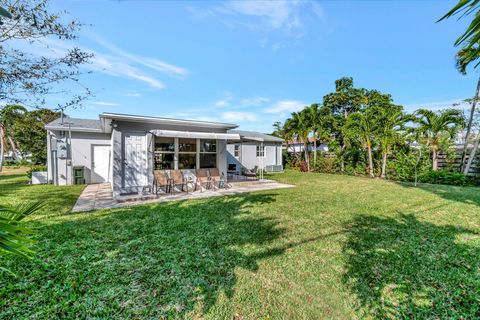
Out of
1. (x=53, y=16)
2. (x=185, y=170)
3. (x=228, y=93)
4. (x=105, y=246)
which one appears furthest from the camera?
(x=228, y=93)

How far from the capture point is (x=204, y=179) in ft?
35.4

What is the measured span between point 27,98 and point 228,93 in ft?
50.6

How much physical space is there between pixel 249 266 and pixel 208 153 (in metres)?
8.30

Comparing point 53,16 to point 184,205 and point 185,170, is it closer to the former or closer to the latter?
point 184,205

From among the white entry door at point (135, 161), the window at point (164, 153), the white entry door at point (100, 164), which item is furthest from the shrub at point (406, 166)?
the white entry door at point (100, 164)

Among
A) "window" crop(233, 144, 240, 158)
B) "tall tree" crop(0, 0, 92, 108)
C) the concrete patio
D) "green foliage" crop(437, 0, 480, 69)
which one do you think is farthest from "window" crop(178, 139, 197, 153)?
"green foliage" crop(437, 0, 480, 69)

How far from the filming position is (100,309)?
2.79 meters

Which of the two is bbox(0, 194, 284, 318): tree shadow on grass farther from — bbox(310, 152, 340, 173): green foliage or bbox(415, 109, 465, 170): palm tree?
bbox(310, 152, 340, 173): green foliage

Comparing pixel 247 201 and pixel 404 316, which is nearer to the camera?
pixel 404 316

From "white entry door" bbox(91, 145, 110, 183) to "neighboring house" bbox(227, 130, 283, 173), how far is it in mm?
9090

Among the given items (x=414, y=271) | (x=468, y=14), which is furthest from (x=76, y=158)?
(x=468, y=14)

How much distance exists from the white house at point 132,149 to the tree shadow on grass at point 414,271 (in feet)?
24.2

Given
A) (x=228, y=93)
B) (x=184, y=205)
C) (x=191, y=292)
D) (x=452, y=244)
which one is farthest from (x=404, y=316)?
(x=228, y=93)

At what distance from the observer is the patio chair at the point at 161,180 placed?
952 cm
